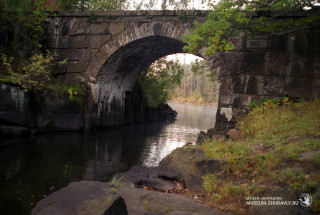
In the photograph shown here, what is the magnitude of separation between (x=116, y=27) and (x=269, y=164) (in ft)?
28.6

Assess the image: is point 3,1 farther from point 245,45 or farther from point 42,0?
point 245,45

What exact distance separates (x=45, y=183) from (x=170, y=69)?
623 inches

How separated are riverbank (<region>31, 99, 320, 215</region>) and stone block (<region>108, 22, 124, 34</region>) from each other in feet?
21.6

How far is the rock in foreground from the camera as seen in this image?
2637 millimetres

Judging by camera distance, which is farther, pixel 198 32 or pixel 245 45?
pixel 245 45

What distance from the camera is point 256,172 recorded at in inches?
148

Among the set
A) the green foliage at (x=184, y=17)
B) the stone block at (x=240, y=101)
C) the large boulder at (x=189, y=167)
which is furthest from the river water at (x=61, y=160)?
the green foliage at (x=184, y=17)

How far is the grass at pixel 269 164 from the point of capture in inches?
127

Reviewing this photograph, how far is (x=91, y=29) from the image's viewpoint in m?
11.0

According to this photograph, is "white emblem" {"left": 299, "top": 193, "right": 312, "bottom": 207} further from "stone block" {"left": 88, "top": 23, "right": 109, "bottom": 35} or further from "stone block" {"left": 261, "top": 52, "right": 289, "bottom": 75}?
"stone block" {"left": 88, "top": 23, "right": 109, "bottom": 35}

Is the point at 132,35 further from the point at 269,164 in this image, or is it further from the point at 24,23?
the point at 269,164

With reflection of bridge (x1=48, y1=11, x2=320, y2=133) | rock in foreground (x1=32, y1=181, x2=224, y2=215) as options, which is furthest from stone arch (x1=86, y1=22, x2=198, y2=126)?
rock in foreground (x1=32, y1=181, x2=224, y2=215)

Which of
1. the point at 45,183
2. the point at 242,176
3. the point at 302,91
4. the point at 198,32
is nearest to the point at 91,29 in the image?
the point at 198,32

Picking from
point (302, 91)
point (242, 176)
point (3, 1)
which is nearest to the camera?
point (242, 176)
